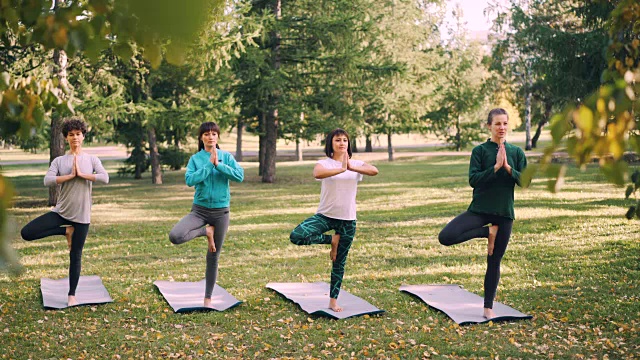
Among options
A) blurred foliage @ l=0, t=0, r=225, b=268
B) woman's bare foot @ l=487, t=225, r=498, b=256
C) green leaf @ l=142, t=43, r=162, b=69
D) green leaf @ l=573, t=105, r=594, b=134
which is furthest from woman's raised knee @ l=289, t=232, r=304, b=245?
green leaf @ l=573, t=105, r=594, b=134

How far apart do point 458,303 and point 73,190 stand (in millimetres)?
4427

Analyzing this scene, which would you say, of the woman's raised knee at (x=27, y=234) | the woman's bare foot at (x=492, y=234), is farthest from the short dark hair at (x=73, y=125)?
the woman's bare foot at (x=492, y=234)

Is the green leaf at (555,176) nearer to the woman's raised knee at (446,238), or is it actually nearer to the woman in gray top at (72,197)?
the woman's raised knee at (446,238)

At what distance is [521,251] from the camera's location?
11094 millimetres

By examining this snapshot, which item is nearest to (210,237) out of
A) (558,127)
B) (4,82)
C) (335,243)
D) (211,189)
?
(211,189)

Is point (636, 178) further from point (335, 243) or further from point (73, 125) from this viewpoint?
point (73, 125)

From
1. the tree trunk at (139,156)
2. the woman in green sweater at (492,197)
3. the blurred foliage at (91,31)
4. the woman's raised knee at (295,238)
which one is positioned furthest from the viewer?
the tree trunk at (139,156)

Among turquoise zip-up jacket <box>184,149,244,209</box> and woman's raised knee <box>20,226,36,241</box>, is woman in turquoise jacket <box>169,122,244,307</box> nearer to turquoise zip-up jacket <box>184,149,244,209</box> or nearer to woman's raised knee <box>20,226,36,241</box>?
turquoise zip-up jacket <box>184,149,244,209</box>

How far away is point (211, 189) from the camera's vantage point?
7469 mm

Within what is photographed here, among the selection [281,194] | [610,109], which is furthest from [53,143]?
[610,109]

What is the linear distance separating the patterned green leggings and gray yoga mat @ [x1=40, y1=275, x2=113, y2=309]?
2.53m

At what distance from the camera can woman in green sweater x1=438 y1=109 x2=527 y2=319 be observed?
681 centimetres

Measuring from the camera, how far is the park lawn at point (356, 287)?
6.33 m

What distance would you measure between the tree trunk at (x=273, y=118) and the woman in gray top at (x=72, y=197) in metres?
15.7
